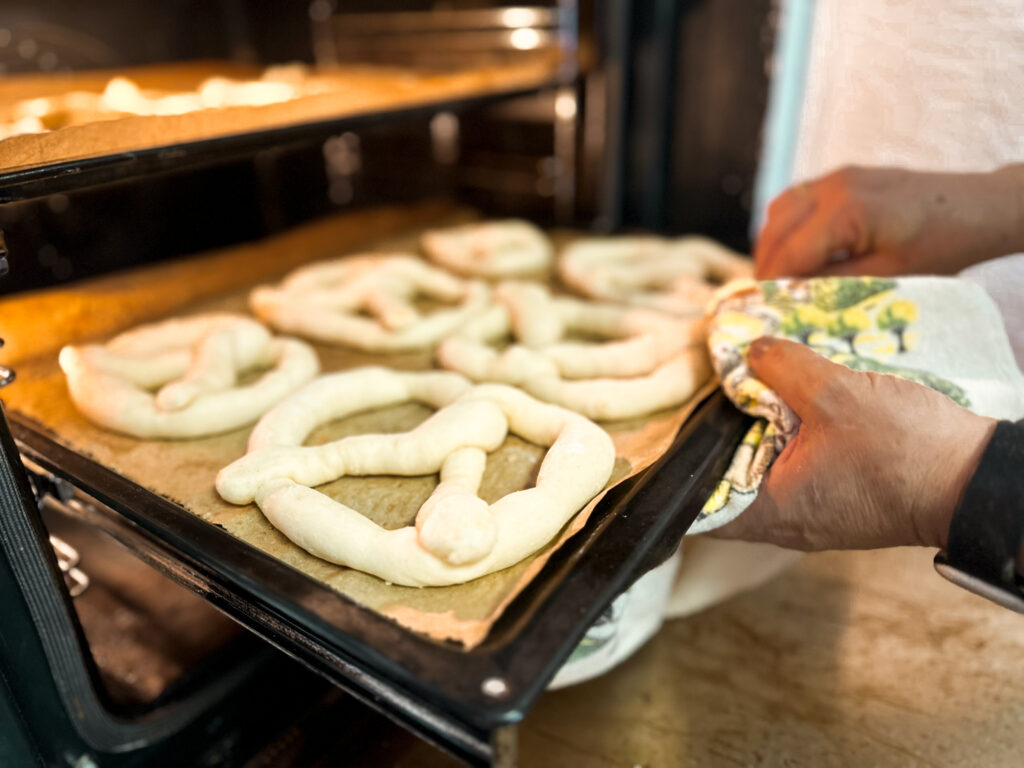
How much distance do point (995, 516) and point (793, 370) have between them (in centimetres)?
26

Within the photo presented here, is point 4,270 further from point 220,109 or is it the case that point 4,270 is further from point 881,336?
point 881,336

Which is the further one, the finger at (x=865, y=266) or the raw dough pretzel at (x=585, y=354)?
the finger at (x=865, y=266)

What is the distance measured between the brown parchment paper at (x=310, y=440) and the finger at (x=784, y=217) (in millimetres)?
356

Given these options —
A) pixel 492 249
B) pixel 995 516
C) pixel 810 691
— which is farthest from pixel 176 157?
pixel 810 691

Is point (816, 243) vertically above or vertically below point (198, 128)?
below

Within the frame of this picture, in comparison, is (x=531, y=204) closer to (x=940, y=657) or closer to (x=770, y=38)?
(x=770, y=38)

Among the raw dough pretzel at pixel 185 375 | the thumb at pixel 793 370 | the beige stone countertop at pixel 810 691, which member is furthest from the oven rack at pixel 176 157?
the beige stone countertop at pixel 810 691

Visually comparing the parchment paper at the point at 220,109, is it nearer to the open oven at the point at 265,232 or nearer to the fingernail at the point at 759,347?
the open oven at the point at 265,232

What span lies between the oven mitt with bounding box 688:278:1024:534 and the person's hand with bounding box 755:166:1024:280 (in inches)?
5.7

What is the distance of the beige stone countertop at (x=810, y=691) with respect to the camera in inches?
39.7

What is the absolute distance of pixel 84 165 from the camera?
82 cm

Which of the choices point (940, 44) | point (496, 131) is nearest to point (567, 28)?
point (496, 131)

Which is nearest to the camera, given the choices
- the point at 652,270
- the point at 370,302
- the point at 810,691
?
the point at 810,691

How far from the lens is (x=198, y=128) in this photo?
0.98 m
